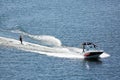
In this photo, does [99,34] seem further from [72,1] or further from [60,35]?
[72,1]

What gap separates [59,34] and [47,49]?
66.8 feet

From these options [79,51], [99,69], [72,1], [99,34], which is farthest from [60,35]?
[72,1]

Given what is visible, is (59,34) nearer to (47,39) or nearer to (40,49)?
(47,39)

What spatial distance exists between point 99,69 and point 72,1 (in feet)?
262

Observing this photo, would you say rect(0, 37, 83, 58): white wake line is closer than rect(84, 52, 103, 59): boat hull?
No

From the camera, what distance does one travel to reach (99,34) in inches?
5143

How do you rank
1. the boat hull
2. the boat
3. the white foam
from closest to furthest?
the boat → the boat hull → the white foam

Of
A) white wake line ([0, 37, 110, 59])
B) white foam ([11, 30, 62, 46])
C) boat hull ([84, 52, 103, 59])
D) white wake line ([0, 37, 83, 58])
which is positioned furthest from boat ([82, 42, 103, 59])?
white foam ([11, 30, 62, 46])

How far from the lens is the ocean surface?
333 ft

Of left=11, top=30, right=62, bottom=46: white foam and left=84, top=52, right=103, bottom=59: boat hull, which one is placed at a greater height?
left=11, top=30, right=62, bottom=46: white foam

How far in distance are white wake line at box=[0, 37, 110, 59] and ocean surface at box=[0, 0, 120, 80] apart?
3.16 feet

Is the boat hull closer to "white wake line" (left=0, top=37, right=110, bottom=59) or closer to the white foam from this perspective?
"white wake line" (left=0, top=37, right=110, bottom=59)

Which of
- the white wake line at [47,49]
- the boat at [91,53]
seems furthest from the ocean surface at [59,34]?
the boat at [91,53]

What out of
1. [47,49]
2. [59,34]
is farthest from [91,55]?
[59,34]
